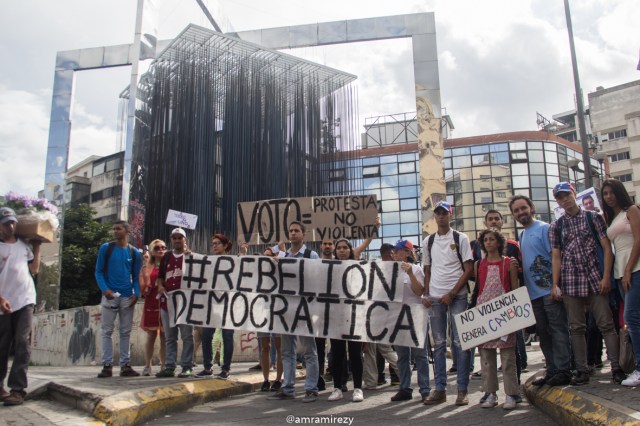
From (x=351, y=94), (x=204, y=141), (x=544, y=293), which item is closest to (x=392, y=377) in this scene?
(x=544, y=293)

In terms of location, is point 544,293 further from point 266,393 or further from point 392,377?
point 266,393

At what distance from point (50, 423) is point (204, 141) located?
1785 cm

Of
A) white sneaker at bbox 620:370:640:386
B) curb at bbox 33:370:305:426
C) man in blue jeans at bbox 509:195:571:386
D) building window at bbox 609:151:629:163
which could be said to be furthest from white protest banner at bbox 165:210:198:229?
building window at bbox 609:151:629:163

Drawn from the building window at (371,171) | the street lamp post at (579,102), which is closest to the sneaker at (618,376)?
the street lamp post at (579,102)

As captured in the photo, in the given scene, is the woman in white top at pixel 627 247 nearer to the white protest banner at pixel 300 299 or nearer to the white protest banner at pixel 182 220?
the white protest banner at pixel 300 299

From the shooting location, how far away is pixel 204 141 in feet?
71.2

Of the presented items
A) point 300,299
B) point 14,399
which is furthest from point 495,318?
point 14,399

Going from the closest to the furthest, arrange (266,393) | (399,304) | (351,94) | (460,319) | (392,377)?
(460,319) → (399,304) → (266,393) → (392,377) → (351,94)

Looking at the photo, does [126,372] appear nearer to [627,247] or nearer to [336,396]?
[336,396]

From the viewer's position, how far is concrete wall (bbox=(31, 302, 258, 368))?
13.0 m

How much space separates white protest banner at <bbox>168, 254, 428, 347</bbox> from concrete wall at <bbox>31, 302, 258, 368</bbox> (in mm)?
5522

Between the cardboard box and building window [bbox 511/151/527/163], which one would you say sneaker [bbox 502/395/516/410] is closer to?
the cardboard box

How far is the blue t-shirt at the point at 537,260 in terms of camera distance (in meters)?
5.50

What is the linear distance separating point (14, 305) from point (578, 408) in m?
4.92
